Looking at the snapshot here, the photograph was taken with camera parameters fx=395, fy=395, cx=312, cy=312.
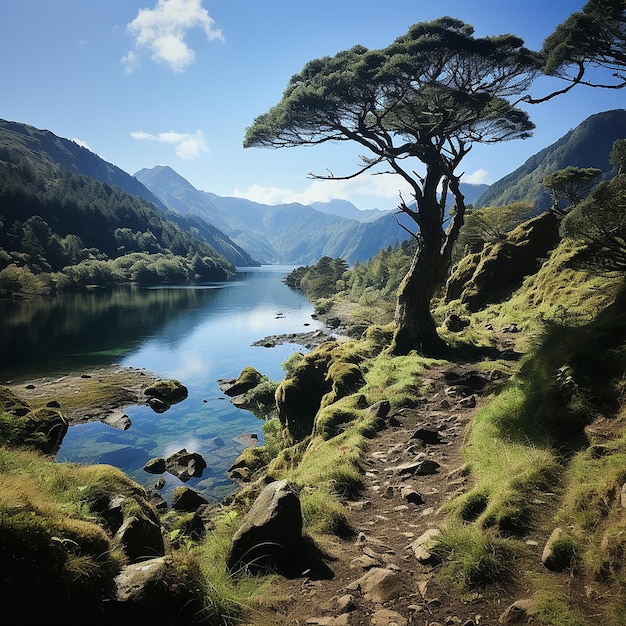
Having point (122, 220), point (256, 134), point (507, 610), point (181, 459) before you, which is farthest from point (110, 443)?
point (122, 220)

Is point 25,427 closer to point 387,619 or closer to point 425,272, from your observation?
point 387,619

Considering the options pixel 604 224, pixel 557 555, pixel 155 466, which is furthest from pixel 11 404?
pixel 604 224

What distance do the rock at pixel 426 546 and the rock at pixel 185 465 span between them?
17532 millimetres

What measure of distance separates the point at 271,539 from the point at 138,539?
1.68m

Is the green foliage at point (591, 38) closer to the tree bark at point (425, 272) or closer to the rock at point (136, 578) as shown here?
the tree bark at point (425, 272)

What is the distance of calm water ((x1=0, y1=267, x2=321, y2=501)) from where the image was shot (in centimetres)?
2406

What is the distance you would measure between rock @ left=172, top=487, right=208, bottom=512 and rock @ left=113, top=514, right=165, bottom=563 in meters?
12.2

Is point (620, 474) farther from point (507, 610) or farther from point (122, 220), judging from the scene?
point (122, 220)

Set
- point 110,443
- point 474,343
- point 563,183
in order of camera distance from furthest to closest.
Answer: point 563,183 < point 110,443 < point 474,343

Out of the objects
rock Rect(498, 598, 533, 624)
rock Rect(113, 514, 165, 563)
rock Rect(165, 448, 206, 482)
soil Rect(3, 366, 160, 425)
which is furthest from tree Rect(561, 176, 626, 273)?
soil Rect(3, 366, 160, 425)

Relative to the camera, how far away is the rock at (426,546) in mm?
4879

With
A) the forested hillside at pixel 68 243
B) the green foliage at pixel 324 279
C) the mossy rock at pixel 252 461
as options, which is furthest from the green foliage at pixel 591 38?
the forested hillside at pixel 68 243

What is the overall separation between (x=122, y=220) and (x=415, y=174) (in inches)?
8301

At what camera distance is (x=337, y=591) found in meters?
4.59
